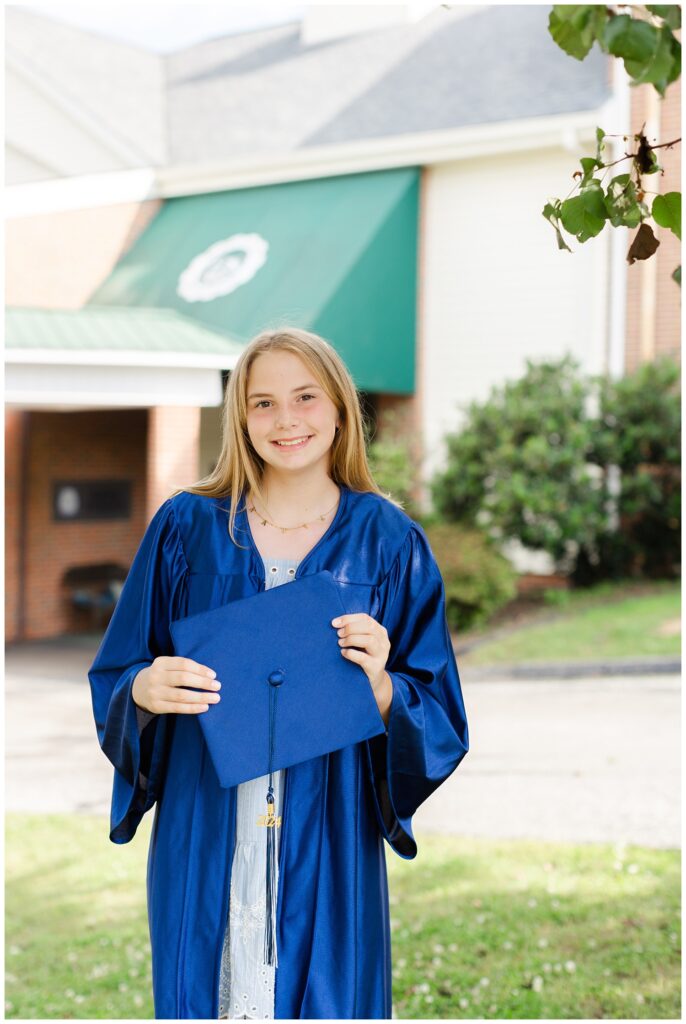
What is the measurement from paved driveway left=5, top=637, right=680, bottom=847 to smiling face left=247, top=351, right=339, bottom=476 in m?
4.18

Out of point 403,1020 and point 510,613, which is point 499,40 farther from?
point 403,1020

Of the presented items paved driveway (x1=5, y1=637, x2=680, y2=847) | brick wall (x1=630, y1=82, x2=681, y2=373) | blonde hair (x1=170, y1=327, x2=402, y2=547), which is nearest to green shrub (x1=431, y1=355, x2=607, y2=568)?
brick wall (x1=630, y1=82, x2=681, y2=373)

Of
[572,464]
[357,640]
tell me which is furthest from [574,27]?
[572,464]

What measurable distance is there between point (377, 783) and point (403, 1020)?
1820 mm

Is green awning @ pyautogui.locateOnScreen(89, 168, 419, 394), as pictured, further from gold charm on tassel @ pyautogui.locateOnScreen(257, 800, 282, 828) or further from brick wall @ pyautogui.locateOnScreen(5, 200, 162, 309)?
gold charm on tassel @ pyautogui.locateOnScreen(257, 800, 282, 828)

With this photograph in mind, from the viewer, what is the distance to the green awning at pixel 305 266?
1353 cm

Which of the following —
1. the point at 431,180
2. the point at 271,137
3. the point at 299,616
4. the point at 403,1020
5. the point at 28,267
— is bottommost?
the point at 403,1020

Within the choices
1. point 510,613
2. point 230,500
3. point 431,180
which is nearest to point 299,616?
point 230,500

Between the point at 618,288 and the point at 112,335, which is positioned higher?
the point at 618,288

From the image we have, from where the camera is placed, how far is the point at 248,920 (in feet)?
7.43

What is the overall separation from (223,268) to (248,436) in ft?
40.3

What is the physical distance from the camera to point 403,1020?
12.4 feet

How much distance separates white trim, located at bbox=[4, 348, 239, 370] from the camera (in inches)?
424

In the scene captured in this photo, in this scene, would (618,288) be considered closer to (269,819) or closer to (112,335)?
(112,335)
